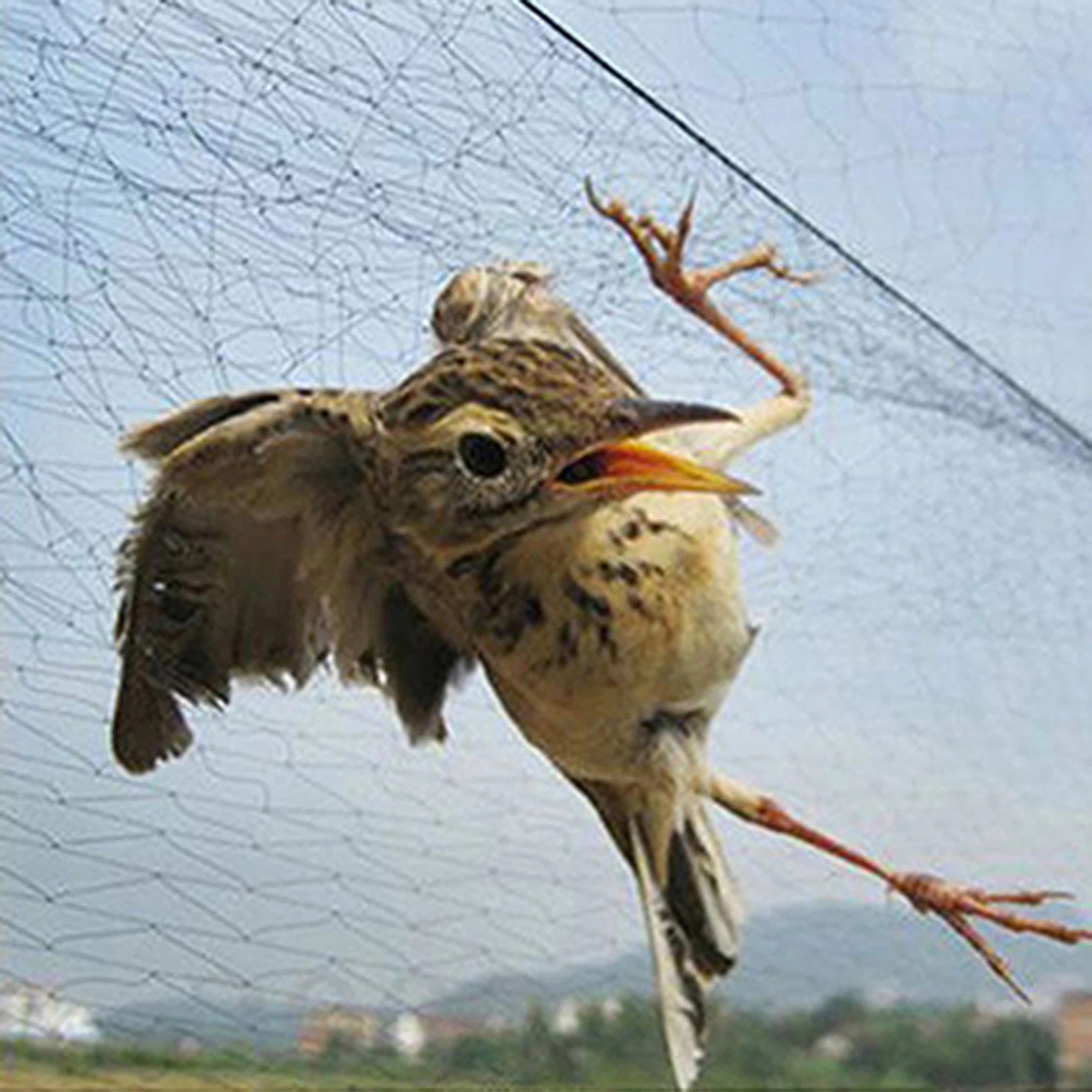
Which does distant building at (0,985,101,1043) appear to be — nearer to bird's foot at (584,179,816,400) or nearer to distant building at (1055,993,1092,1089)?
bird's foot at (584,179,816,400)

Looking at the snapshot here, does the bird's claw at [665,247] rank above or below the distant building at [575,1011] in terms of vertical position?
above

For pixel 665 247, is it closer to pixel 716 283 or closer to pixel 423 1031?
pixel 716 283

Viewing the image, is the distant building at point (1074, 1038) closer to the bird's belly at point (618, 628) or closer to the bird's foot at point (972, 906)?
the bird's foot at point (972, 906)

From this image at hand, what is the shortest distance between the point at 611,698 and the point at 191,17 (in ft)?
0.97

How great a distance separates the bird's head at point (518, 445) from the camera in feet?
1.83

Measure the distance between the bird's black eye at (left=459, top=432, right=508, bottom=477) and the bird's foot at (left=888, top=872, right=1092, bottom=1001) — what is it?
1.07 ft

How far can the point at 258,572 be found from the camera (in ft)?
2.29

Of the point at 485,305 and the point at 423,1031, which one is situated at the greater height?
the point at 485,305

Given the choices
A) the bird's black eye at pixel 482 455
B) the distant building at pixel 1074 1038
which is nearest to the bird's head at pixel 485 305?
the bird's black eye at pixel 482 455

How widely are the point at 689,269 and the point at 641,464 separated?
0.23m

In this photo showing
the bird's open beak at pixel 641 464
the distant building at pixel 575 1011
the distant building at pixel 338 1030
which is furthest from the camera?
the distant building at pixel 575 1011

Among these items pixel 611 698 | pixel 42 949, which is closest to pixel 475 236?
pixel 611 698

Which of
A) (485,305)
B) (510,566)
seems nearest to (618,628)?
(510,566)

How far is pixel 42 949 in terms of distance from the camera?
621mm
